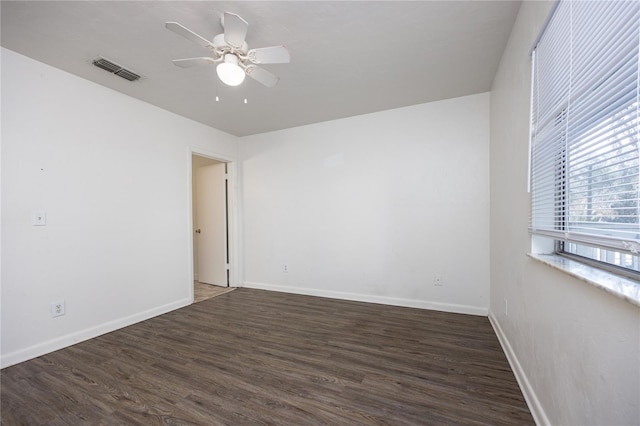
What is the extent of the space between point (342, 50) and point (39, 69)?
2.73 m

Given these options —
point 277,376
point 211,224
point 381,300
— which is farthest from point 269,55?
point 211,224

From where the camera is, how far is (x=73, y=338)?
2.51 meters

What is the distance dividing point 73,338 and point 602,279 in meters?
3.88

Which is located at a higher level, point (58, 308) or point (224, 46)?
point (224, 46)

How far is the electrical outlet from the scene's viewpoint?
2.40 metres

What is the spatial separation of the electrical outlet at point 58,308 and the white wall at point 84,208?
35 millimetres

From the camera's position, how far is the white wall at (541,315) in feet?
2.79

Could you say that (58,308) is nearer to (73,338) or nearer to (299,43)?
(73,338)

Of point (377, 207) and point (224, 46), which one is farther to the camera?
point (377, 207)

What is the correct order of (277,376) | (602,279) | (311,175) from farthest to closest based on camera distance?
(311,175)
(277,376)
(602,279)

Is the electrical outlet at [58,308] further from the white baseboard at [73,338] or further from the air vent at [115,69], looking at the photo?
the air vent at [115,69]

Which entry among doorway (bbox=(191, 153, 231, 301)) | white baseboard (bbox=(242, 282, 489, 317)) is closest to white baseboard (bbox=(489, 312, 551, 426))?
white baseboard (bbox=(242, 282, 489, 317))

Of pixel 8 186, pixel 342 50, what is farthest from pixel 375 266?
pixel 8 186

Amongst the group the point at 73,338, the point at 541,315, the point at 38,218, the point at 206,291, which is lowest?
the point at 206,291
